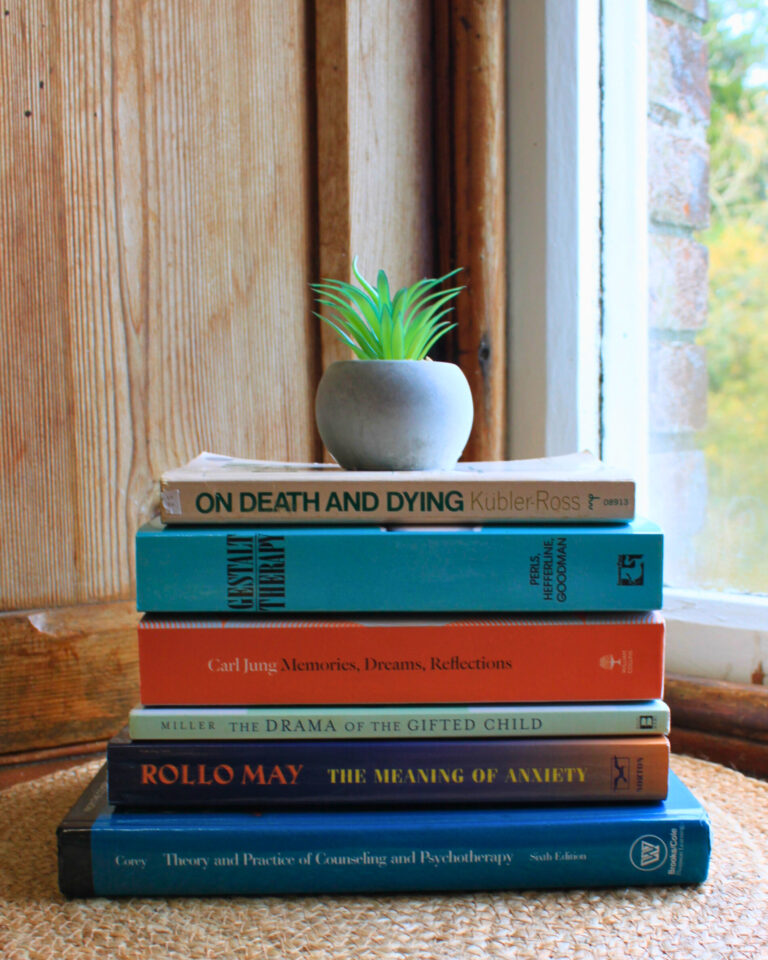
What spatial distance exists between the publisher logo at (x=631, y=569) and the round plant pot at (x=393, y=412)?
17 cm

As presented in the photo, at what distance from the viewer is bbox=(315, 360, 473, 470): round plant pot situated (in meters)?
0.62

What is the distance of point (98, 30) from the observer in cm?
76

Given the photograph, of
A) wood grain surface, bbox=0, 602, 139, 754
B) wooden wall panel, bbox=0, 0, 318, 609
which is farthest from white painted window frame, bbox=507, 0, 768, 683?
wood grain surface, bbox=0, 602, 139, 754

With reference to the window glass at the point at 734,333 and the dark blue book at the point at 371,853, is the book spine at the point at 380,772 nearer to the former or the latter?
the dark blue book at the point at 371,853

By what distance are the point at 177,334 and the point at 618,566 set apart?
0.49 meters

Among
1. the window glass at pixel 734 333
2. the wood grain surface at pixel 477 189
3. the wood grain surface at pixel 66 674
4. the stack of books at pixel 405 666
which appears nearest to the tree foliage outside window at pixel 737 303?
the window glass at pixel 734 333

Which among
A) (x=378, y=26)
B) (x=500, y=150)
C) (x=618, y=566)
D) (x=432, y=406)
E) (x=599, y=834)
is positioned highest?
(x=378, y=26)

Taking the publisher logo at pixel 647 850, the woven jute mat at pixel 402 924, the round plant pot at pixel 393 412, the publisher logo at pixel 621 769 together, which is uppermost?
the round plant pot at pixel 393 412

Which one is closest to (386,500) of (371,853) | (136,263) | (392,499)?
(392,499)

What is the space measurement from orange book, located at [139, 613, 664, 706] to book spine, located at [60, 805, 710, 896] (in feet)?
0.27

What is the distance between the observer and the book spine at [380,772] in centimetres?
54

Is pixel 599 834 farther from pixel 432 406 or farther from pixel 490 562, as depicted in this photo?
pixel 432 406

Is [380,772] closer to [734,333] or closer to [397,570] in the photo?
[397,570]

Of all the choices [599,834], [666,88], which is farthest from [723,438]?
[599,834]
